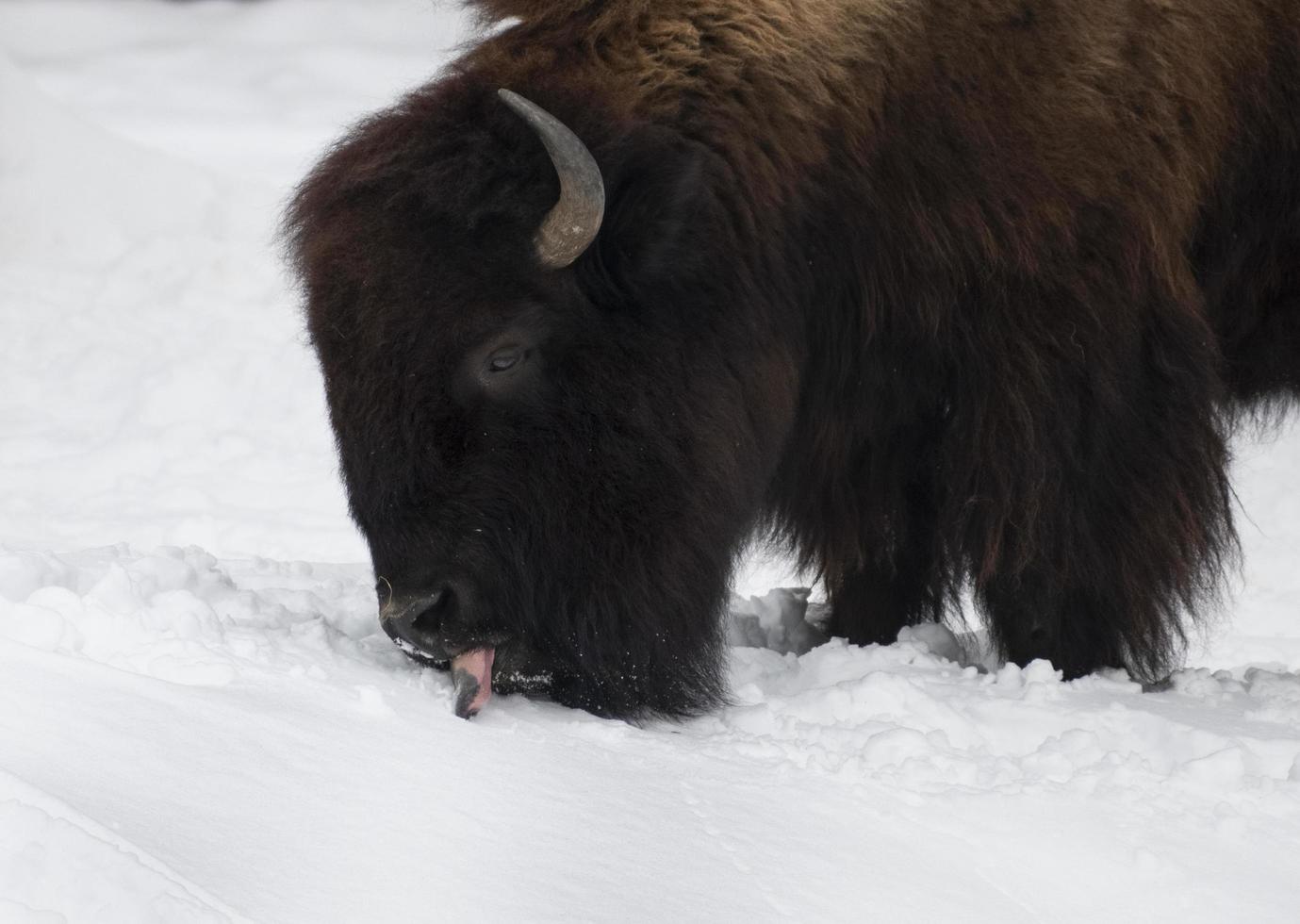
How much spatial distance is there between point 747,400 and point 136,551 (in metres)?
1.40

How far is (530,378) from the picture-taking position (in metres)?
2.86

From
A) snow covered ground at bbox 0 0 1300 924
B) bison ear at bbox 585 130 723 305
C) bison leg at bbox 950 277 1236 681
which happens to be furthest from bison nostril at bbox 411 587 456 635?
bison leg at bbox 950 277 1236 681

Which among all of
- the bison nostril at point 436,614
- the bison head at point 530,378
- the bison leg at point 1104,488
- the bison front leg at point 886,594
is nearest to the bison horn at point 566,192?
the bison head at point 530,378

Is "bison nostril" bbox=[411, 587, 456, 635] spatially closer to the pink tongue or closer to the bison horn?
the pink tongue

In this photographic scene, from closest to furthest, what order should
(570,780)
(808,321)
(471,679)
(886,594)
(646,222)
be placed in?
(570,780) < (471,679) < (646,222) < (808,321) < (886,594)

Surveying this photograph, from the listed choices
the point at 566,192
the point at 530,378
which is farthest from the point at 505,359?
the point at 566,192

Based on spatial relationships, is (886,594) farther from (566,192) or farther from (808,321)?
(566,192)

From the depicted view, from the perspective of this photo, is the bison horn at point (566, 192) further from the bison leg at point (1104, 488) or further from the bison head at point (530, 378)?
the bison leg at point (1104, 488)

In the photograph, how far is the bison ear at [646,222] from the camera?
9.45ft

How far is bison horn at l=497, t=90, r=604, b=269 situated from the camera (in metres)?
2.72

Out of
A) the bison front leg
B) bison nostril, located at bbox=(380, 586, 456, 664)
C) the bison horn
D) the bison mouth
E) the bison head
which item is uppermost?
the bison horn

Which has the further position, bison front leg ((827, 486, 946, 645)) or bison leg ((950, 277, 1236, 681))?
bison front leg ((827, 486, 946, 645))

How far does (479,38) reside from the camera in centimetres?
330

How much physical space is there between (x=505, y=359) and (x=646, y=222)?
352 millimetres
